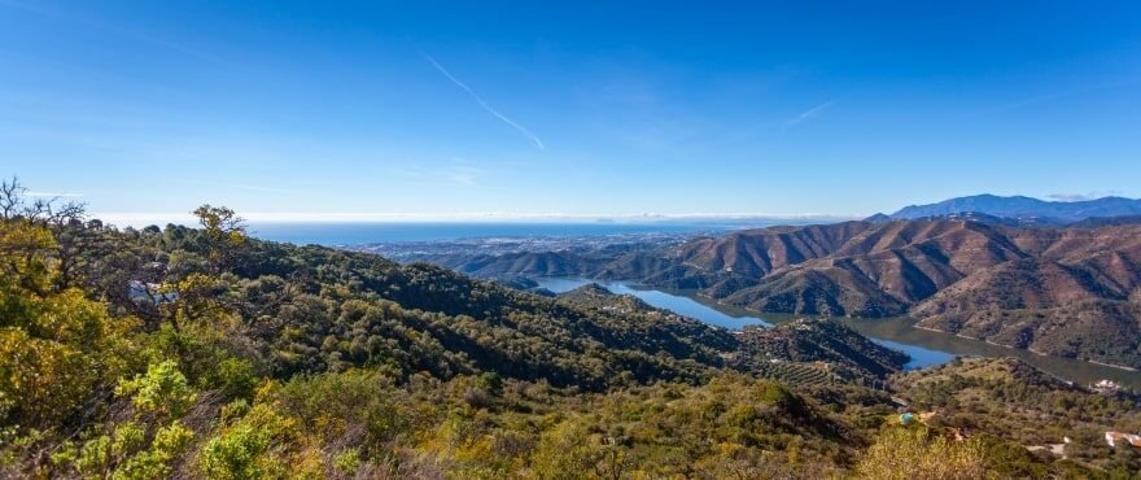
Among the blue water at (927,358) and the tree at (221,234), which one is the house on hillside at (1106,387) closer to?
the blue water at (927,358)

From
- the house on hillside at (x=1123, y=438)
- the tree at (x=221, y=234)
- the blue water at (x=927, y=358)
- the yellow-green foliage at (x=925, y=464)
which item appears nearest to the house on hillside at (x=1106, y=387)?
the blue water at (x=927, y=358)

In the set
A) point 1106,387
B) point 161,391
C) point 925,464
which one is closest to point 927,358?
point 1106,387

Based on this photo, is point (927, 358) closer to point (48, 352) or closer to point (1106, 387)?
point (1106, 387)

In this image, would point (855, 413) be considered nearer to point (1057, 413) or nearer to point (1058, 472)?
point (1058, 472)

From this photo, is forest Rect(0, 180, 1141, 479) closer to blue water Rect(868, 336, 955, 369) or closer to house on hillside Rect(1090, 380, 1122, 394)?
house on hillside Rect(1090, 380, 1122, 394)

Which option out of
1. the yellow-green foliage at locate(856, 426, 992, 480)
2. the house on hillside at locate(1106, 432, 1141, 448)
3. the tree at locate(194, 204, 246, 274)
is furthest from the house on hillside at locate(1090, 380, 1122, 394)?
the tree at locate(194, 204, 246, 274)

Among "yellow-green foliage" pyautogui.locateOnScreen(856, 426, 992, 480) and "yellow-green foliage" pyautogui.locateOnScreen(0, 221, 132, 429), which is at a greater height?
"yellow-green foliage" pyautogui.locateOnScreen(0, 221, 132, 429)

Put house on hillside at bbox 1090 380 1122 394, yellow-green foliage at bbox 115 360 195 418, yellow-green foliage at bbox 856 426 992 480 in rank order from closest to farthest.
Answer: yellow-green foliage at bbox 115 360 195 418, yellow-green foliage at bbox 856 426 992 480, house on hillside at bbox 1090 380 1122 394

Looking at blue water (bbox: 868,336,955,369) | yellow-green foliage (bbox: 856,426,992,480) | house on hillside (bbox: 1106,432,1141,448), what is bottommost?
blue water (bbox: 868,336,955,369)
